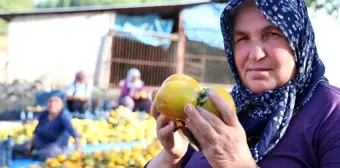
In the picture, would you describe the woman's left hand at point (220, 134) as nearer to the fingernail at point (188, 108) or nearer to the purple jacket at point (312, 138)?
the fingernail at point (188, 108)

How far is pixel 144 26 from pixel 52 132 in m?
10.2

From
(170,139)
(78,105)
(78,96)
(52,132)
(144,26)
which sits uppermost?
(170,139)

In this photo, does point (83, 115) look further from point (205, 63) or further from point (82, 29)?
point (205, 63)

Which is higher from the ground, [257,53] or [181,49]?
[257,53]

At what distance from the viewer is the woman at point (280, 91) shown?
4.85 ft

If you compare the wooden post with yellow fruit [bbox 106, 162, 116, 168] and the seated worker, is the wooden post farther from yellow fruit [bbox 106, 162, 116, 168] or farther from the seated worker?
yellow fruit [bbox 106, 162, 116, 168]

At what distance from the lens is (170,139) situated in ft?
5.24

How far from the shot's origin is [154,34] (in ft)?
52.1

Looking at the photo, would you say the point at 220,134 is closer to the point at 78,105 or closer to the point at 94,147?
the point at 94,147

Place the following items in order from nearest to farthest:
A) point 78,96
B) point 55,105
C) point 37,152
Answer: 1. point 37,152
2. point 55,105
3. point 78,96

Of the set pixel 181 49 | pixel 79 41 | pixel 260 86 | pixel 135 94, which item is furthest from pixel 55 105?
pixel 181 49

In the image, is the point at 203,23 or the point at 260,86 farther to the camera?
the point at 203,23

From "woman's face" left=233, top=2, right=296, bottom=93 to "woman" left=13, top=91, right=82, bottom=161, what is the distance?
4783 millimetres

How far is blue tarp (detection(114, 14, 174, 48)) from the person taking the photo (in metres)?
15.7
